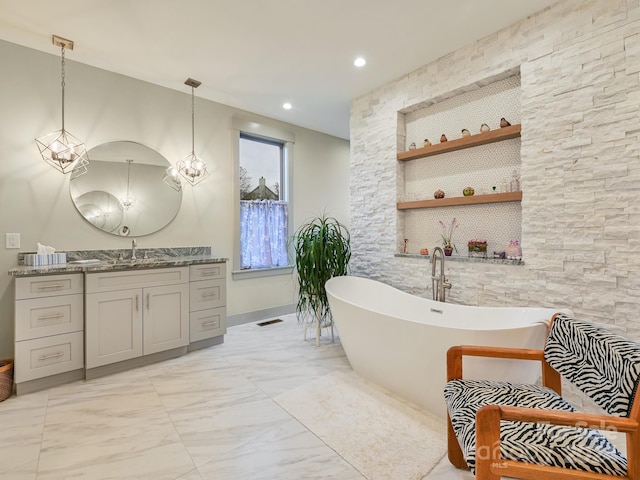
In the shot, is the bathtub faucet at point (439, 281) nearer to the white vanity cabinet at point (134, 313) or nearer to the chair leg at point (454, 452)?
the chair leg at point (454, 452)

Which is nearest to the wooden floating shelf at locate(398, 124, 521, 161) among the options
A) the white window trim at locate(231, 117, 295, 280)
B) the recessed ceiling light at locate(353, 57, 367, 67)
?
the recessed ceiling light at locate(353, 57, 367, 67)

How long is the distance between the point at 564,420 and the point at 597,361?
15.8 inches

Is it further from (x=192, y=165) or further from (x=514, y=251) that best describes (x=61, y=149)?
(x=514, y=251)

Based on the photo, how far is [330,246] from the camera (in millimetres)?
3248

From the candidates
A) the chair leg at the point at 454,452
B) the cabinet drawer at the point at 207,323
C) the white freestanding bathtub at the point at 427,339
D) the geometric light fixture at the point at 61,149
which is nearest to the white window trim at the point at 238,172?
the cabinet drawer at the point at 207,323

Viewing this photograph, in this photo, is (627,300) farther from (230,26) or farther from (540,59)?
(230,26)

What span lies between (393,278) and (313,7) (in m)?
2.50

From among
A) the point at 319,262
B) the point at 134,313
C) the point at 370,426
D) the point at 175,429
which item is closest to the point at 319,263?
the point at 319,262

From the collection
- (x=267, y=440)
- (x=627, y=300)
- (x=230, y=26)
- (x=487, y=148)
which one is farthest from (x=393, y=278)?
(x=230, y=26)

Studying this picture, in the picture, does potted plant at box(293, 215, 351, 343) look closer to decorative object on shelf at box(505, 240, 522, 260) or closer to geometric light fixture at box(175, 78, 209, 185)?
geometric light fixture at box(175, 78, 209, 185)

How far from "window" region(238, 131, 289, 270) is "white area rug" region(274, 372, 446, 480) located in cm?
215

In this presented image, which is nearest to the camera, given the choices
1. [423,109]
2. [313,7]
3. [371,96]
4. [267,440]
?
[267,440]

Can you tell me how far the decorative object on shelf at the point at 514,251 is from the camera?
245 centimetres

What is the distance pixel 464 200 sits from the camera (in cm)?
279
